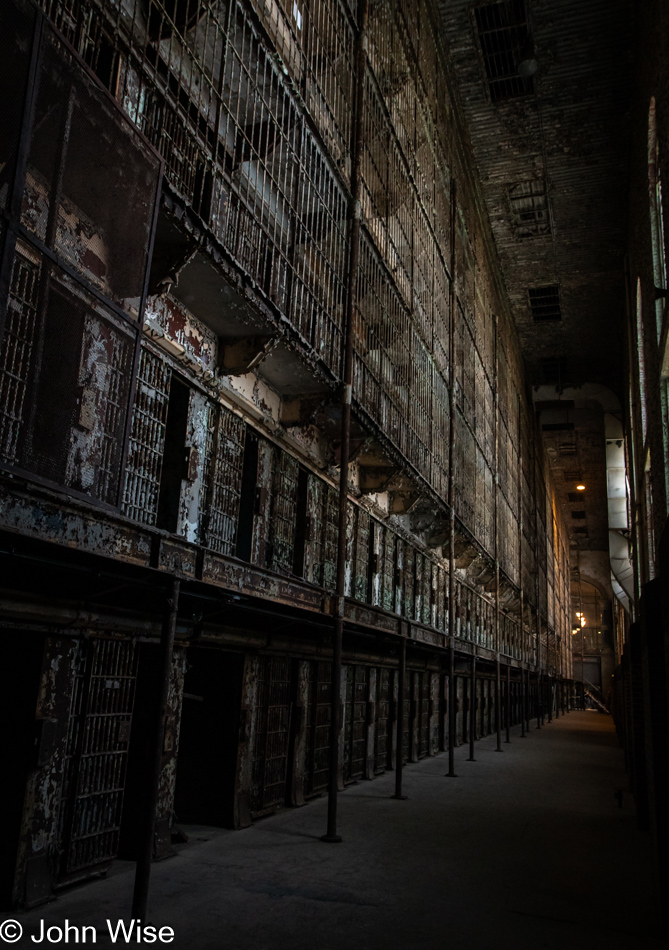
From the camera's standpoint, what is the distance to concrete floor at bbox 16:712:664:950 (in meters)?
5.28

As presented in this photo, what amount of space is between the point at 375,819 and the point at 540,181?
2192cm

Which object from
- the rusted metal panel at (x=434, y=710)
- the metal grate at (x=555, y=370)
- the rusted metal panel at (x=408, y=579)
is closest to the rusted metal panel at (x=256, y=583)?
the rusted metal panel at (x=408, y=579)

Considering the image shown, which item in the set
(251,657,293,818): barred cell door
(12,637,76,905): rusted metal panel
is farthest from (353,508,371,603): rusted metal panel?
(12,637,76,905): rusted metal panel

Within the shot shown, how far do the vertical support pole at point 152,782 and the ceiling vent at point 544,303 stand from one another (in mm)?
29181

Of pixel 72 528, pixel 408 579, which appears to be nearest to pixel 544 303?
pixel 408 579

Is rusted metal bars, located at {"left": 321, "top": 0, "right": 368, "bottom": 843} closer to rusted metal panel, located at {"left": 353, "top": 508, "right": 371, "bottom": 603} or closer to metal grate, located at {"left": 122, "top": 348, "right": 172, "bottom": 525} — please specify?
metal grate, located at {"left": 122, "top": 348, "right": 172, "bottom": 525}

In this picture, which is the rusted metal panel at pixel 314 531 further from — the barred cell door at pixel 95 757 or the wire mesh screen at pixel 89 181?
the wire mesh screen at pixel 89 181

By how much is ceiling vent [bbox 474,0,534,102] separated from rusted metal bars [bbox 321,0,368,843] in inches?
345

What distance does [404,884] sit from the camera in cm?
658

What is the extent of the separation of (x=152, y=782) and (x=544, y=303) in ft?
101

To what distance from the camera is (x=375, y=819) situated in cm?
945

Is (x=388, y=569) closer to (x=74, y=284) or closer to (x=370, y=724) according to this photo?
(x=370, y=724)

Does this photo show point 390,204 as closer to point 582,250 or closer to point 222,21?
point 222,21

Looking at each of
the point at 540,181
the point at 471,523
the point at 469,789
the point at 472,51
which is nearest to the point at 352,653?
the point at 469,789
